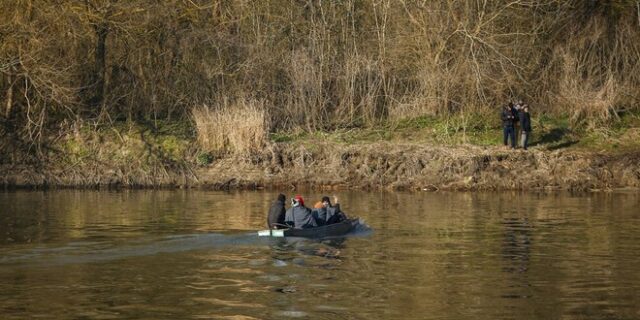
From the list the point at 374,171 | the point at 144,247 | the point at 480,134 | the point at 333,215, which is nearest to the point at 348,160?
the point at 374,171

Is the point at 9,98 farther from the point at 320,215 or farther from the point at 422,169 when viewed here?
the point at 320,215

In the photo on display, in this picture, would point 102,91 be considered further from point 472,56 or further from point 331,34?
point 472,56

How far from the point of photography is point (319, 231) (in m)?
28.2

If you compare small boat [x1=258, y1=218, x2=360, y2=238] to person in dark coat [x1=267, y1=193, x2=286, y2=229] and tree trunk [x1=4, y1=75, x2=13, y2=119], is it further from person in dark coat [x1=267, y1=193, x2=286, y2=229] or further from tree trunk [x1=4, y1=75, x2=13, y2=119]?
tree trunk [x1=4, y1=75, x2=13, y2=119]

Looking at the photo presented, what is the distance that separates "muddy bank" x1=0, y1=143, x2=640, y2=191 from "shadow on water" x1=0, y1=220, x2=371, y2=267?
12.7 metres

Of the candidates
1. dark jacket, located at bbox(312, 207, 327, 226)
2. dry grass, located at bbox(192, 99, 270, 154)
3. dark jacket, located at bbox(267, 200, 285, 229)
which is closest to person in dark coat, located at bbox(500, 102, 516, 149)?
dry grass, located at bbox(192, 99, 270, 154)


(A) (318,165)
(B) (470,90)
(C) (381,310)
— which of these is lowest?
(C) (381,310)

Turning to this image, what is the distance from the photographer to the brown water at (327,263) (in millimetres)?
18406

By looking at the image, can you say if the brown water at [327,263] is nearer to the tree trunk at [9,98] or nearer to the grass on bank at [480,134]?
the grass on bank at [480,134]

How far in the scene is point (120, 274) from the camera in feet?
71.5

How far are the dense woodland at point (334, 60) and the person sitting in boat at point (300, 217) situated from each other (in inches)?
605

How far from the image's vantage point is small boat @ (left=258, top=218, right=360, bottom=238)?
27.5 metres

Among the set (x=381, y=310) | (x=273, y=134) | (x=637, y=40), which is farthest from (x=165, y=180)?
(x=381, y=310)

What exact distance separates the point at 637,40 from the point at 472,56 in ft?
25.1
